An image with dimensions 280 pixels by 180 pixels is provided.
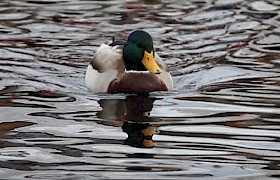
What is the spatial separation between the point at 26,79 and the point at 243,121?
327 cm

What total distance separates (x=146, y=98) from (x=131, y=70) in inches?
26.7

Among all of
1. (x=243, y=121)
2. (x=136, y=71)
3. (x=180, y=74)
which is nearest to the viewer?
(x=243, y=121)

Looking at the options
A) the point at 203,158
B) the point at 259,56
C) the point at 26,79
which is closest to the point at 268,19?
the point at 259,56

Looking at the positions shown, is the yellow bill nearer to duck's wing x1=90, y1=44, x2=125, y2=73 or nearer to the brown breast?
the brown breast

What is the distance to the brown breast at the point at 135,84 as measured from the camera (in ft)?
40.6

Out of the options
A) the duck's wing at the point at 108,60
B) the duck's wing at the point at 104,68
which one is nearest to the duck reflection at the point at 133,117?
the duck's wing at the point at 104,68

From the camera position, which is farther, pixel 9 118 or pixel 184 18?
pixel 184 18

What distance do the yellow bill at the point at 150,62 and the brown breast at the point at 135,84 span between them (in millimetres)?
147

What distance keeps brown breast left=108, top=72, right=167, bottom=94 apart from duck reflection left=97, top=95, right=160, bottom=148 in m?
0.15

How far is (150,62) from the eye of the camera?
489 inches

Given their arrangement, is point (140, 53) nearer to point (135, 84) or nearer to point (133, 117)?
point (135, 84)

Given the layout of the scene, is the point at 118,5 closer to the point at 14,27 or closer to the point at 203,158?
the point at 14,27

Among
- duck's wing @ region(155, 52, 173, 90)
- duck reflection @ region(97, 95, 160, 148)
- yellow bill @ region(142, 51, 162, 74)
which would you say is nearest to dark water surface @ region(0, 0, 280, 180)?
duck reflection @ region(97, 95, 160, 148)

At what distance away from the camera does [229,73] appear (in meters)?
13.1
